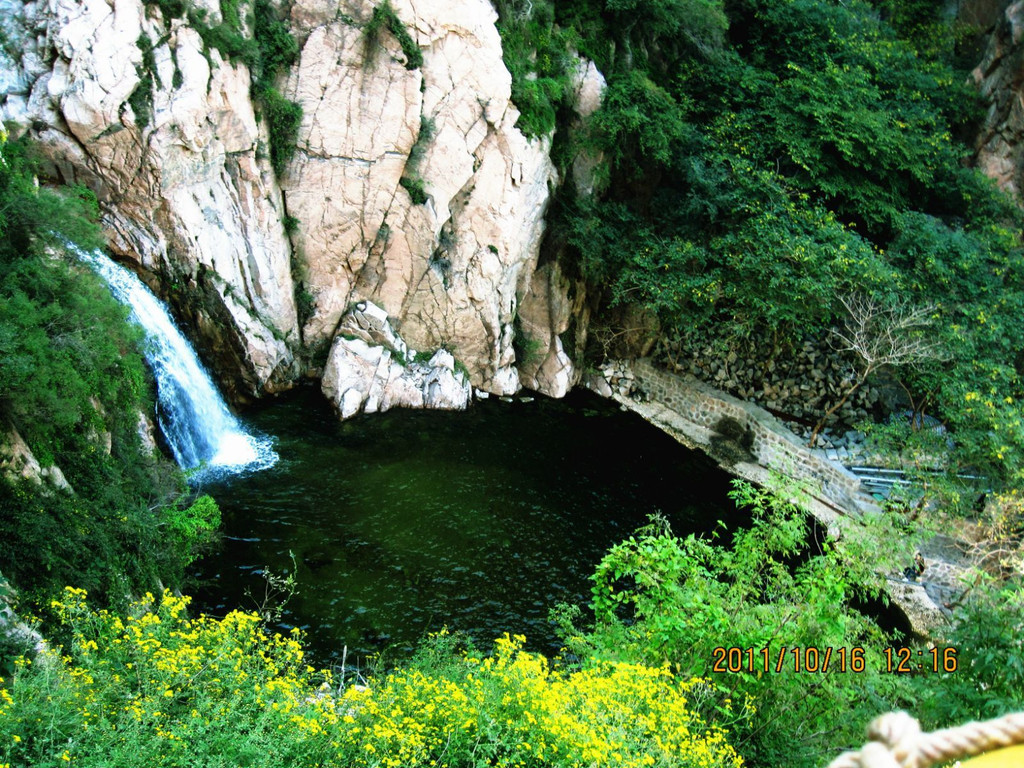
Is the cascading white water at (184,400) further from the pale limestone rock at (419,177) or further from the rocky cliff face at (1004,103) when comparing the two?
the rocky cliff face at (1004,103)

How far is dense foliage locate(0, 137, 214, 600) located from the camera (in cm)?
816

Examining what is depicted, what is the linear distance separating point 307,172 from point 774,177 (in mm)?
12157

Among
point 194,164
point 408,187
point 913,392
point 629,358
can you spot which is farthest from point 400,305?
point 913,392

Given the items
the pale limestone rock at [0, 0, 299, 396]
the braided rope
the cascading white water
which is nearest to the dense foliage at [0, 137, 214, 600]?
the cascading white water

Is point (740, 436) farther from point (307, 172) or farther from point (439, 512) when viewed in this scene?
point (307, 172)

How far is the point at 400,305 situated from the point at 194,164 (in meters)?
6.11

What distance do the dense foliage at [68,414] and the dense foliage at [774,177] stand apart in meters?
12.6

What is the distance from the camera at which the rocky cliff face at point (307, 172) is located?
1364cm

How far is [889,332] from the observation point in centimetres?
1719

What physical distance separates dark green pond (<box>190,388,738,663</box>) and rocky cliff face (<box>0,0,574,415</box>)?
2.37 meters

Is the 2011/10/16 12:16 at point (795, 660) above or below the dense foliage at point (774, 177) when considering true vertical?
below
